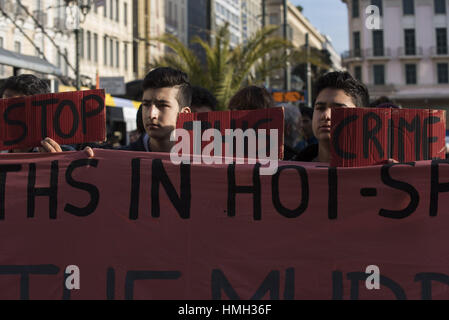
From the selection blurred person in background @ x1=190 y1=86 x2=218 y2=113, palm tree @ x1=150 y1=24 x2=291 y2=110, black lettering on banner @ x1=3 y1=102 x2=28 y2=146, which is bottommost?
black lettering on banner @ x1=3 y1=102 x2=28 y2=146

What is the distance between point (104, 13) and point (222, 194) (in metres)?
42.9

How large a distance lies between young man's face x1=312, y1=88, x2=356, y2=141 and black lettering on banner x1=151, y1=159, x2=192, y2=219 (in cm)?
83

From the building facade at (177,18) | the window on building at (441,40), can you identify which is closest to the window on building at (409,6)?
the window on building at (441,40)

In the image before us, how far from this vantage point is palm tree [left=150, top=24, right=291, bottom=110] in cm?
1769

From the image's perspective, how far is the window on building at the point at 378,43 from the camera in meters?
75.9

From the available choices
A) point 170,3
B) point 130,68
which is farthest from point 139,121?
point 170,3

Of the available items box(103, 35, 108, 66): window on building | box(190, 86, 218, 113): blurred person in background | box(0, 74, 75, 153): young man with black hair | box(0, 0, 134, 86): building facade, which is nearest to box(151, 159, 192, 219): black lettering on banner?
box(0, 74, 75, 153): young man with black hair

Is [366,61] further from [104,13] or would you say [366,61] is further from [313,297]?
[313,297]

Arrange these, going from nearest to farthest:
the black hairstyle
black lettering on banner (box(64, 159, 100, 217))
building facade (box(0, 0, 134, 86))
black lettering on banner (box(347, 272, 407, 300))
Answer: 1. black lettering on banner (box(347, 272, 407, 300))
2. black lettering on banner (box(64, 159, 100, 217))
3. the black hairstyle
4. building facade (box(0, 0, 134, 86))

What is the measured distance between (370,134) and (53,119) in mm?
1630

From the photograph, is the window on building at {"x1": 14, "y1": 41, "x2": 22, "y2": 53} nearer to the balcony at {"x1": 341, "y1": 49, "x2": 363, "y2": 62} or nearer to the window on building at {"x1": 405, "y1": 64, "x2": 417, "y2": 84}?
the balcony at {"x1": 341, "y1": 49, "x2": 363, "y2": 62}

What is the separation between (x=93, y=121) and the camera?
4.04 metres

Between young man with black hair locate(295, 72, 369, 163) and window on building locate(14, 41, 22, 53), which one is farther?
window on building locate(14, 41, 22, 53)

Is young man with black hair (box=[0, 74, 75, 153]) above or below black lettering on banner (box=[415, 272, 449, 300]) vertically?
above
